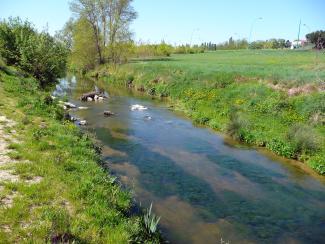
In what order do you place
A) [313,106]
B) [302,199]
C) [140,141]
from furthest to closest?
[313,106]
[140,141]
[302,199]

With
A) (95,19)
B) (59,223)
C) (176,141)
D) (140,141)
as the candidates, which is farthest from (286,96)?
(95,19)

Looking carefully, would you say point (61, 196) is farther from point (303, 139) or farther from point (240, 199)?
point (303, 139)

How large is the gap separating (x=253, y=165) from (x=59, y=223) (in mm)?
12179

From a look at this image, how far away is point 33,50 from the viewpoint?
27.2m

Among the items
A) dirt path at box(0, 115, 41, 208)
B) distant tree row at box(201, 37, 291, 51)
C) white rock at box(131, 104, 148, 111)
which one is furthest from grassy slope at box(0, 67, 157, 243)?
distant tree row at box(201, 37, 291, 51)

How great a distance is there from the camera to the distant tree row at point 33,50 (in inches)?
1078

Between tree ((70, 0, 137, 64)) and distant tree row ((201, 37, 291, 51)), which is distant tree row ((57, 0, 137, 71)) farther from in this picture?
distant tree row ((201, 37, 291, 51))

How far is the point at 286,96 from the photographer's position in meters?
25.8

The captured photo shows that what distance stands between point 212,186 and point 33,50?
1894 centimetres

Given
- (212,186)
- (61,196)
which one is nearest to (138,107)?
(212,186)

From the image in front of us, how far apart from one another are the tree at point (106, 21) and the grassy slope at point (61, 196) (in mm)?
50286

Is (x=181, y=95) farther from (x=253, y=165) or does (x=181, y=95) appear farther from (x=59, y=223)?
(x=59, y=223)

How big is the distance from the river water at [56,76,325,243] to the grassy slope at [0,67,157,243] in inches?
80.3

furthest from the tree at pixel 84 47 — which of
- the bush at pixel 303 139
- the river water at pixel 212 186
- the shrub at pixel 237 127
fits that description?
the bush at pixel 303 139
